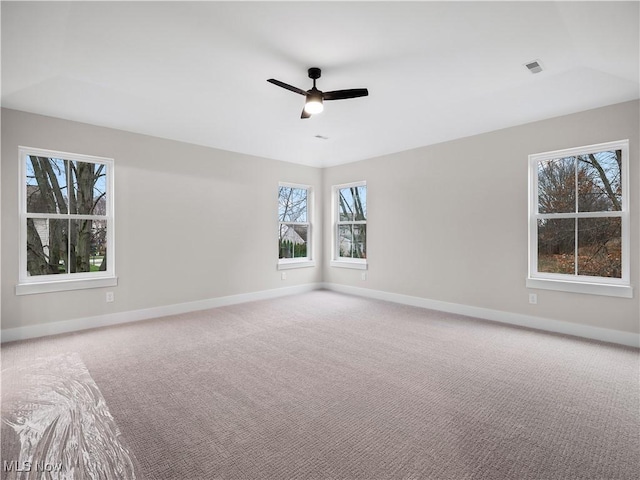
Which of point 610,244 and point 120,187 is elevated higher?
point 120,187

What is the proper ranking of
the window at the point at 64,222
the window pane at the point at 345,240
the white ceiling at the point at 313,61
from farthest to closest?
the window pane at the point at 345,240
the window at the point at 64,222
the white ceiling at the point at 313,61

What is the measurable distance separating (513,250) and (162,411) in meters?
4.34

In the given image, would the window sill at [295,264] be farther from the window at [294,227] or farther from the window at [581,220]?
the window at [581,220]

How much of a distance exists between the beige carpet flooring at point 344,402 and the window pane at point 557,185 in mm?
1594

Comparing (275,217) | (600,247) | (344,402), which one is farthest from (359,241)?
(344,402)

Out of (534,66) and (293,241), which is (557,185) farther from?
(293,241)

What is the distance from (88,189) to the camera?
422cm

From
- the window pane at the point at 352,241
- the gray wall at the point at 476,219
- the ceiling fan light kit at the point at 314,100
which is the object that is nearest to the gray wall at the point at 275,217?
the gray wall at the point at 476,219

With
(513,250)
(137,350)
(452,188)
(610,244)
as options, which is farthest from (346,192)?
(137,350)

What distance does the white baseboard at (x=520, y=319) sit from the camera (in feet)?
11.7

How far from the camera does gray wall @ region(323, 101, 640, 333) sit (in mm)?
3666

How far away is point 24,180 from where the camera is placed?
3.75 m

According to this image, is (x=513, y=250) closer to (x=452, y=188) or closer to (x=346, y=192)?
(x=452, y=188)

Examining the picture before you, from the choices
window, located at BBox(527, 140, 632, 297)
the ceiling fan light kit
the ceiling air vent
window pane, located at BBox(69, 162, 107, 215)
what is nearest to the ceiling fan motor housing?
the ceiling fan light kit
